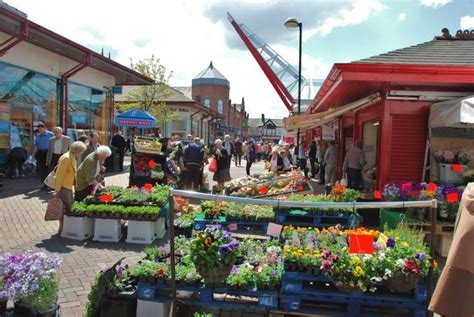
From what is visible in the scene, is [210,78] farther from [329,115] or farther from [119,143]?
[329,115]

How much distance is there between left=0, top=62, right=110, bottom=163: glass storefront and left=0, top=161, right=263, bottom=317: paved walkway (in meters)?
4.30

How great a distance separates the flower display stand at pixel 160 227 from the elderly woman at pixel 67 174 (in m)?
1.49

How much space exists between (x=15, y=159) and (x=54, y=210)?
7.27 meters

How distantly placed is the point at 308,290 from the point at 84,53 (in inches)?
526

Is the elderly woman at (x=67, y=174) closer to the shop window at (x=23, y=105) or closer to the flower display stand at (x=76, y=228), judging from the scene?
the flower display stand at (x=76, y=228)

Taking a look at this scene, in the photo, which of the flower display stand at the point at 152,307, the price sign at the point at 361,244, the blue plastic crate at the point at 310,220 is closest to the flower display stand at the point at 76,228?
the blue plastic crate at the point at 310,220

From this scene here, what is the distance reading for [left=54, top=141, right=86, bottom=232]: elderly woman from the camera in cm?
637

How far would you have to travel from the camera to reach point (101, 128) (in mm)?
18984

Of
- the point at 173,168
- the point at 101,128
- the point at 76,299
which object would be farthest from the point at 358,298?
the point at 101,128

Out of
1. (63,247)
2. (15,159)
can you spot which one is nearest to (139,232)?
(63,247)

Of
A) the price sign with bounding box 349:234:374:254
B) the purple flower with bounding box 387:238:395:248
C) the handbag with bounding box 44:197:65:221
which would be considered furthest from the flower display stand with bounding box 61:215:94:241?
the purple flower with bounding box 387:238:395:248

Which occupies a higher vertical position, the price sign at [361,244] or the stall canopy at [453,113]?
the stall canopy at [453,113]

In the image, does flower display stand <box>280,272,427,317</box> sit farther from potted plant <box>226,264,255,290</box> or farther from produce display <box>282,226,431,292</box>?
potted plant <box>226,264,255,290</box>

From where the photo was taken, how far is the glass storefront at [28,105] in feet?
40.9
